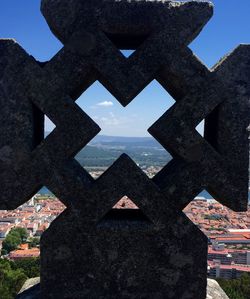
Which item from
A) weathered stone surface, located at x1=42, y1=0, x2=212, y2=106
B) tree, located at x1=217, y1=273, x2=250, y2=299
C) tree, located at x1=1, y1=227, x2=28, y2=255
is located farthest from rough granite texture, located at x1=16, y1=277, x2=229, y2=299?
tree, located at x1=1, y1=227, x2=28, y2=255

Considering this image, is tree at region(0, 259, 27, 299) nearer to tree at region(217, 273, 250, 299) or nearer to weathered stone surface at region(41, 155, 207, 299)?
tree at region(217, 273, 250, 299)

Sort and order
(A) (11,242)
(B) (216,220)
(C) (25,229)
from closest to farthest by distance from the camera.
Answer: (A) (11,242)
(C) (25,229)
(B) (216,220)

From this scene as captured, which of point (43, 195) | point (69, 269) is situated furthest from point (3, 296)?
point (43, 195)

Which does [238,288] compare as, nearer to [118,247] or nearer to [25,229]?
[118,247]

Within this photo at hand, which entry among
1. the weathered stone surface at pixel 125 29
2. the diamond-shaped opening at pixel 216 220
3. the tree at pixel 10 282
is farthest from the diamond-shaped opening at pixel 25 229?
the weathered stone surface at pixel 125 29

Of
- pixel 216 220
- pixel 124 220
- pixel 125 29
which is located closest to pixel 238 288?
pixel 124 220

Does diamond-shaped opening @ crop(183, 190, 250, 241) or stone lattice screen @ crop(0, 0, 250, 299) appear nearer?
stone lattice screen @ crop(0, 0, 250, 299)
